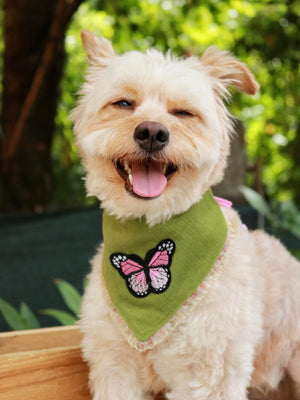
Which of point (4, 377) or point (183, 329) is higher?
point (183, 329)

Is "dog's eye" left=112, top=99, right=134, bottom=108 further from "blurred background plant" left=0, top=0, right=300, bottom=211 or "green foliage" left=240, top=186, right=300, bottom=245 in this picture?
"blurred background plant" left=0, top=0, right=300, bottom=211

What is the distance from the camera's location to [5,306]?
2234 millimetres

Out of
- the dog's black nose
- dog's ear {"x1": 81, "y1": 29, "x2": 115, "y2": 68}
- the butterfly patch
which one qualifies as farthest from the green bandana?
dog's ear {"x1": 81, "y1": 29, "x2": 115, "y2": 68}

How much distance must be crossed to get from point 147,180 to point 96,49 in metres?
0.55

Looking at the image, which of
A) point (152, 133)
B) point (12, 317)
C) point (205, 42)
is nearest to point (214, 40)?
point (205, 42)

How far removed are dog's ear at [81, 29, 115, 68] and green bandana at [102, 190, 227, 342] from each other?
567 mm

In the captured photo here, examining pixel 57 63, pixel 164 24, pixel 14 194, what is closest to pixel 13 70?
pixel 57 63

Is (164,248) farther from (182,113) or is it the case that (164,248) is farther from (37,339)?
(37,339)

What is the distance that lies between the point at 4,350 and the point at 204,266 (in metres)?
0.84

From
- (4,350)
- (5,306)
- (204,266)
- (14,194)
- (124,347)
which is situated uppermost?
(204,266)

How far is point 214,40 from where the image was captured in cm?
746

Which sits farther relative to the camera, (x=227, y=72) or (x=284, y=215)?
(x=284, y=215)

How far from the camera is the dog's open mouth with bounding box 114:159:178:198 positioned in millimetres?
1392

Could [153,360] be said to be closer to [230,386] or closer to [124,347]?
[124,347]
